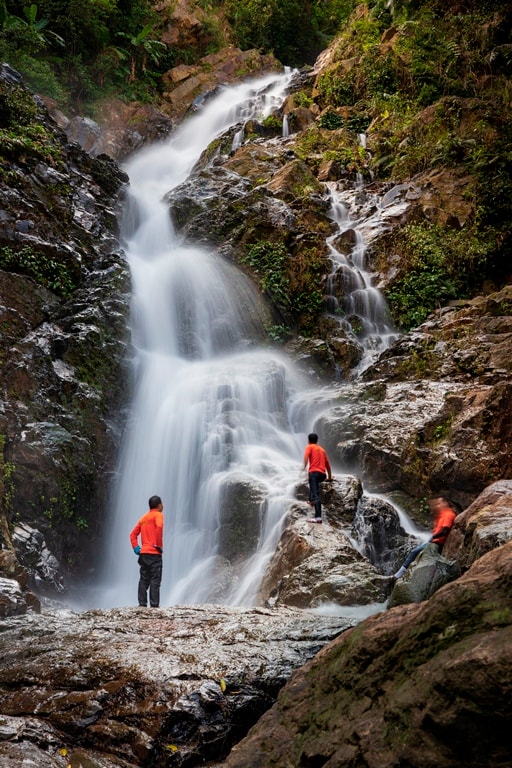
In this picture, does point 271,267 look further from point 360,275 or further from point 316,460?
point 316,460

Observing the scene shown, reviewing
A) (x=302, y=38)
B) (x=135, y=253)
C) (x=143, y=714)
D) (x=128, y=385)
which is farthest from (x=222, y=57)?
(x=143, y=714)

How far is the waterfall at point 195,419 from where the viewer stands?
31.0 feet

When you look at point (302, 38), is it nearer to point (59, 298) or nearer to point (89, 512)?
point (59, 298)

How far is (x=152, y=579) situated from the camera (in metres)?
6.97

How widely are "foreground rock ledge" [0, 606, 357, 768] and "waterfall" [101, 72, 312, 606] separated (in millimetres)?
3095

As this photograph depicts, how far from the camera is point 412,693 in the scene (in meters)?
2.44

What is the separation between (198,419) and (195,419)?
7cm

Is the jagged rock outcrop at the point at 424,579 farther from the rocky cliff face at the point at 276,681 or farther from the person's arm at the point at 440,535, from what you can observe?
the person's arm at the point at 440,535

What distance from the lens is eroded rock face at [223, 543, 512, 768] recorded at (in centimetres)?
213

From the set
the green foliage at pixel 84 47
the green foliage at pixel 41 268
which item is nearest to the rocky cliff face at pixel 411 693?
the green foliage at pixel 41 268

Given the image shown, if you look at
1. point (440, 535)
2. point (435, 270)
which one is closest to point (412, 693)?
point (440, 535)

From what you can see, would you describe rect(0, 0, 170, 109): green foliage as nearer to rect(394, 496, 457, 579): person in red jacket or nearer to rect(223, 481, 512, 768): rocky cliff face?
rect(394, 496, 457, 579): person in red jacket

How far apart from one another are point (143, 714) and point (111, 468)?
726 cm

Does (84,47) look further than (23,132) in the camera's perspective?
Yes
